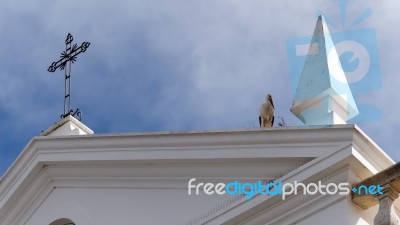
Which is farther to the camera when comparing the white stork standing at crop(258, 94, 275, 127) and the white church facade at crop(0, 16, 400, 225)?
the white stork standing at crop(258, 94, 275, 127)

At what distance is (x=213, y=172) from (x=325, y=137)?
1560mm

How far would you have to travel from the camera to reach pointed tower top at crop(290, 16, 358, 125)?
12641 mm

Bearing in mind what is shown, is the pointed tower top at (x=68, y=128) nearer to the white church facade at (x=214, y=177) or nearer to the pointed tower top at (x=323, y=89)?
the white church facade at (x=214, y=177)

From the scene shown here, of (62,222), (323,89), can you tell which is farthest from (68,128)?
(323,89)

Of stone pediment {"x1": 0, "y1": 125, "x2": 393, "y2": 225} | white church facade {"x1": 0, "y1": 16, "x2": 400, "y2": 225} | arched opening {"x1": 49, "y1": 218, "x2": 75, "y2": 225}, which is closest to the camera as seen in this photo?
white church facade {"x1": 0, "y1": 16, "x2": 400, "y2": 225}

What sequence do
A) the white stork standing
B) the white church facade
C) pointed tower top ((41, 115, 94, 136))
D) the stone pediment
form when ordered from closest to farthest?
the white church facade
the stone pediment
the white stork standing
pointed tower top ((41, 115, 94, 136))

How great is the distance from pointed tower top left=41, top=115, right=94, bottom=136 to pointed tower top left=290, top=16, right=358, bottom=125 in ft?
11.3

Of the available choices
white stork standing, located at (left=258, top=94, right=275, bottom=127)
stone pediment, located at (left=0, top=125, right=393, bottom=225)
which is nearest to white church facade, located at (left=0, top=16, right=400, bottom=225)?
stone pediment, located at (left=0, top=125, right=393, bottom=225)

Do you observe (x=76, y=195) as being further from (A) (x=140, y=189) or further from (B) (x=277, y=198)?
(B) (x=277, y=198)

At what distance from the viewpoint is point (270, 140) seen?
11977mm

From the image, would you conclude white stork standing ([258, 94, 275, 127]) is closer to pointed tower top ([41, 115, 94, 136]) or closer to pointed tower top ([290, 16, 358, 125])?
pointed tower top ([290, 16, 358, 125])

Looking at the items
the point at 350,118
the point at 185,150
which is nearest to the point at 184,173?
the point at 185,150

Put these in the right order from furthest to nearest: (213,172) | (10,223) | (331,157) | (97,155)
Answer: (10,223), (97,155), (213,172), (331,157)

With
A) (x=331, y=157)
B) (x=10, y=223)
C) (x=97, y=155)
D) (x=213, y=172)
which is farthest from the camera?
(x=10, y=223)
